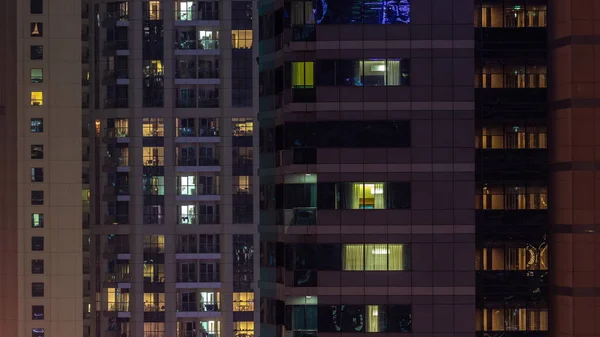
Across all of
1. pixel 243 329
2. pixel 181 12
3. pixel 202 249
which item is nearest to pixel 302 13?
pixel 181 12

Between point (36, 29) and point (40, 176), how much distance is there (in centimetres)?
1070

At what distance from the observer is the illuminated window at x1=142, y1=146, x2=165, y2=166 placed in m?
108

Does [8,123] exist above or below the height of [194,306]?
above

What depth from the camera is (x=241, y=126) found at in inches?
4262

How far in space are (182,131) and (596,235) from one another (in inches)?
2335

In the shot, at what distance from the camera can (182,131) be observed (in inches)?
4262

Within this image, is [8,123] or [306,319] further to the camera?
[8,123]

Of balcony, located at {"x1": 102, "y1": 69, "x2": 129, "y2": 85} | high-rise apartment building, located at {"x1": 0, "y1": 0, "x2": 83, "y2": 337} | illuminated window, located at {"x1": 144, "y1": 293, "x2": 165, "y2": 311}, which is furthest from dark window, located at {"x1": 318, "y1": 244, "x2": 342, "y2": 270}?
balcony, located at {"x1": 102, "y1": 69, "x2": 129, "y2": 85}

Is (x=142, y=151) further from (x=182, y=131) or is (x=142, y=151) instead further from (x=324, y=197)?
(x=324, y=197)

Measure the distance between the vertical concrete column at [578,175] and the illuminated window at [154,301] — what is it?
57.0 m

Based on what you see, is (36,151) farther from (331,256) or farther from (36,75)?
(331,256)

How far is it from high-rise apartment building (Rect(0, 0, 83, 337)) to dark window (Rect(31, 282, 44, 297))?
7 centimetres

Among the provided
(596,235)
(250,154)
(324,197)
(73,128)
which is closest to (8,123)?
(73,128)

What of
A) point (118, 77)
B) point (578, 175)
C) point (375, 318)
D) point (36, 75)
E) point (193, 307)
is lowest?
point (193, 307)
